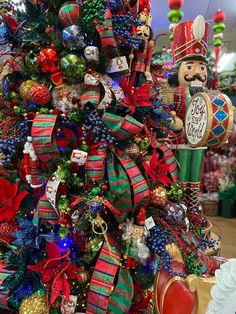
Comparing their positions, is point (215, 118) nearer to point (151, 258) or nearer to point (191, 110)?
point (191, 110)

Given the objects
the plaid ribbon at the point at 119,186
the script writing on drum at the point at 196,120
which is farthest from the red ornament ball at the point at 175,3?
the plaid ribbon at the point at 119,186

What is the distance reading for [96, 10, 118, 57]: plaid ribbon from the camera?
0.85 meters

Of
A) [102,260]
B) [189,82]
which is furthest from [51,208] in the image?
[189,82]

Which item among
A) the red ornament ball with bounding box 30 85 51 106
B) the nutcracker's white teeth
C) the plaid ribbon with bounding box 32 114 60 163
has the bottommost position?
the plaid ribbon with bounding box 32 114 60 163

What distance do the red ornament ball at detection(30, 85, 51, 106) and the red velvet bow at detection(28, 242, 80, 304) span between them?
41 cm

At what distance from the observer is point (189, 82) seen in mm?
1638

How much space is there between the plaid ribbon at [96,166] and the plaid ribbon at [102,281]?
0.68ft

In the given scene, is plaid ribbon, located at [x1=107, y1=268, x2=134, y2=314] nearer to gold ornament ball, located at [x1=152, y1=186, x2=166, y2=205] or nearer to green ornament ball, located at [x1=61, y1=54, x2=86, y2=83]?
gold ornament ball, located at [x1=152, y1=186, x2=166, y2=205]

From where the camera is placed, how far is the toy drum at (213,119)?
42.1 inches

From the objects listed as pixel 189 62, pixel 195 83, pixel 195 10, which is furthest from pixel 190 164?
pixel 195 10

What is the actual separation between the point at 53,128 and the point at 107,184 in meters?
0.22

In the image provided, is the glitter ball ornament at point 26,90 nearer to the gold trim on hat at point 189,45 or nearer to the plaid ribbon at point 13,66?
the plaid ribbon at point 13,66

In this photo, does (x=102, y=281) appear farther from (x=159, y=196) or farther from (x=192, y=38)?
(x=192, y=38)

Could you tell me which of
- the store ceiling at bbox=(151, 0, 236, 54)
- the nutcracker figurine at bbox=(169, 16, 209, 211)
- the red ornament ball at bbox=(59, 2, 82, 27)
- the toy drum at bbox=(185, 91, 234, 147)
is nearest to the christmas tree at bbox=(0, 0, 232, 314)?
the red ornament ball at bbox=(59, 2, 82, 27)
